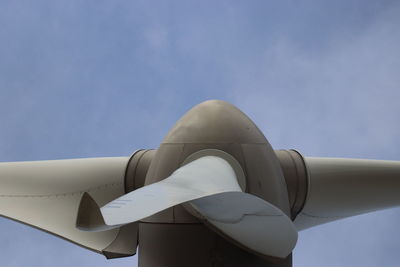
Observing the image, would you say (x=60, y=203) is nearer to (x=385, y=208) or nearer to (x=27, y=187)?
(x=27, y=187)

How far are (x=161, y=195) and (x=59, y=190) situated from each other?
2616mm

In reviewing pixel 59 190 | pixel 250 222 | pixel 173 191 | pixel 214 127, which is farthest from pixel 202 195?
pixel 59 190

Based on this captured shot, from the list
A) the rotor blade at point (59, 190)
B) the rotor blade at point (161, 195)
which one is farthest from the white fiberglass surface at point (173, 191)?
the rotor blade at point (59, 190)

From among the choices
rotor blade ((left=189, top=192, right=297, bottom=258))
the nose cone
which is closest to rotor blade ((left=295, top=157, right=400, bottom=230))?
the nose cone

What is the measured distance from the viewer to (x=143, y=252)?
3.67 m

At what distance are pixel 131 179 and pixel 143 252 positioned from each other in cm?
94

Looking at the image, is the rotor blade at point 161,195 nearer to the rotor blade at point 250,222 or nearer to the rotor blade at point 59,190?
the rotor blade at point 250,222

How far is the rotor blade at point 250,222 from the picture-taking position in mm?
2582

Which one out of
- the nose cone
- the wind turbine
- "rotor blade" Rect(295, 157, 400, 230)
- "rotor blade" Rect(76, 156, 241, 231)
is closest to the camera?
"rotor blade" Rect(76, 156, 241, 231)

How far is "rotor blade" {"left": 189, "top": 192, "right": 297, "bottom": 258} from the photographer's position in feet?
8.47

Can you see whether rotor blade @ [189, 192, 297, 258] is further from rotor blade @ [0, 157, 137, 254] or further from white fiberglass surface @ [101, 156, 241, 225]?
rotor blade @ [0, 157, 137, 254]

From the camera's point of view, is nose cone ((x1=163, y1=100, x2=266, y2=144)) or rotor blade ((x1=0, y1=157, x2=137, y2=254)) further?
rotor blade ((x1=0, y1=157, x2=137, y2=254))

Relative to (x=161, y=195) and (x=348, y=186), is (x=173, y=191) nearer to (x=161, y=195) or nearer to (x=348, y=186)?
(x=161, y=195)

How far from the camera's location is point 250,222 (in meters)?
2.84
